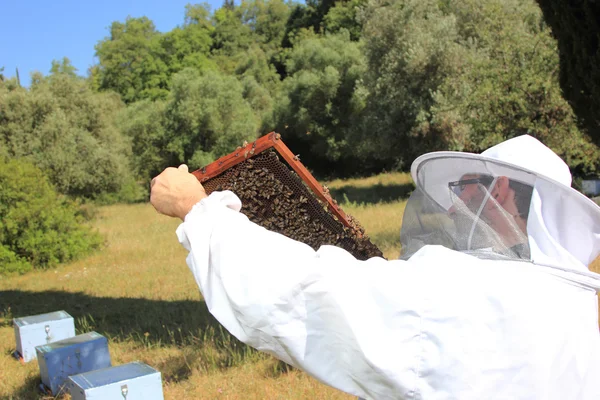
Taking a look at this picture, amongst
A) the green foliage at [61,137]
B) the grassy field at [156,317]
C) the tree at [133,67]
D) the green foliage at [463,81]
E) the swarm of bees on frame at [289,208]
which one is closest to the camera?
the swarm of bees on frame at [289,208]

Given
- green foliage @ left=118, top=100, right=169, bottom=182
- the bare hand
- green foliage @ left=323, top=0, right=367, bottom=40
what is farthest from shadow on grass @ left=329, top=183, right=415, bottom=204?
green foliage @ left=323, top=0, right=367, bottom=40

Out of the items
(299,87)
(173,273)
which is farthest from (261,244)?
(299,87)

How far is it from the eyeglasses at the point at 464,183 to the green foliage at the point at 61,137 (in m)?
15.2

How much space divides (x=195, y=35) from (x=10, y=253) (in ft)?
130

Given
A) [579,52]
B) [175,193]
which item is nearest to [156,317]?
[175,193]

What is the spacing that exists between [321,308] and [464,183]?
1.98 ft

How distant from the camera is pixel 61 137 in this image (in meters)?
15.3

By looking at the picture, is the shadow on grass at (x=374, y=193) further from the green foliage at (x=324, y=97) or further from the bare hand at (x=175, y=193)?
the bare hand at (x=175, y=193)

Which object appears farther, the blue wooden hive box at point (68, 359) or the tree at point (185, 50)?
the tree at point (185, 50)

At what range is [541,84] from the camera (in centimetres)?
1216

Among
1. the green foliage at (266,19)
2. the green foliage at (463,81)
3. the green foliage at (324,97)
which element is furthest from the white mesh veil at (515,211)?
the green foliage at (266,19)

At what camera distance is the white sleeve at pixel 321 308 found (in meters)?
1.05

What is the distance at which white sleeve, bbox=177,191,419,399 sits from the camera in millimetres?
1053

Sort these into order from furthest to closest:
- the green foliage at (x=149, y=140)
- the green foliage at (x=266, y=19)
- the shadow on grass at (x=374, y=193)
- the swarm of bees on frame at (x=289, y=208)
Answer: the green foliage at (x=266, y=19) < the green foliage at (x=149, y=140) < the shadow on grass at (x=374, y=193) < the swarm of bees on frame at (x=289, y=208)
